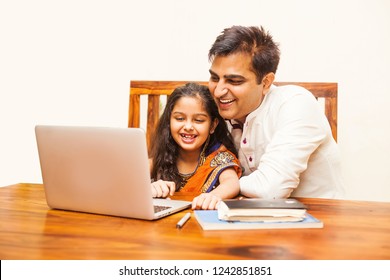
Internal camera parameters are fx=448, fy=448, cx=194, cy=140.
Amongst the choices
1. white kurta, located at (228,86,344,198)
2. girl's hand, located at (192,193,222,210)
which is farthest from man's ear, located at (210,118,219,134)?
girl's hand, located at (192,193,222,210)

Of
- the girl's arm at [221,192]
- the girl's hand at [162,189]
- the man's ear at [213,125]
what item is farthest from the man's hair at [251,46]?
the girl's hand at [162,189]

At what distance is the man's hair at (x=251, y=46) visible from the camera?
1587mm

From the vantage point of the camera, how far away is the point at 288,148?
1407mm

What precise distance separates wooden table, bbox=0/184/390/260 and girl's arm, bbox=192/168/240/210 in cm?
5

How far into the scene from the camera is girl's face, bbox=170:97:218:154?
1.58 m

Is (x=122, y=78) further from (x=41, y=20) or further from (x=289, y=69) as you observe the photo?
(x=289, y=69)

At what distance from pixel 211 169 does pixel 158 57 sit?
1000 millimetres

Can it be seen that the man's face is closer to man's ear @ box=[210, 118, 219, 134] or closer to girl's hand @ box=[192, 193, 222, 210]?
man's ear @ box=[210, 118, 219, 134]

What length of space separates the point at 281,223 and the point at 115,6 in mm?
1850

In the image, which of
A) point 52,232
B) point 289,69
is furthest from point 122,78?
point 52,232

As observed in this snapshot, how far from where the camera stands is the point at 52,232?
2.84 feet

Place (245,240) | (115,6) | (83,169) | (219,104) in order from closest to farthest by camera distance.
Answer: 1. (245,240)
2. (83,169)
3. (219,104)
4. (115,6)

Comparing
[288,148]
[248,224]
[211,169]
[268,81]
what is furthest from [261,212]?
[268,81]

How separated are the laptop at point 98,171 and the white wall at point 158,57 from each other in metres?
1.36
